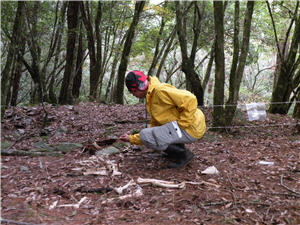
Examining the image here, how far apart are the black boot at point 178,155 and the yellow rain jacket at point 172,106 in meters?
0.30

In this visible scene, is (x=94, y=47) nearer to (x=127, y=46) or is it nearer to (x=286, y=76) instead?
(x=127, y=46)

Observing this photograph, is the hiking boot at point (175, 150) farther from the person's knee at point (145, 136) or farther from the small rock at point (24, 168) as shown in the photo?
the small rock at point (24, 168)

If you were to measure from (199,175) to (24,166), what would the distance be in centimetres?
241

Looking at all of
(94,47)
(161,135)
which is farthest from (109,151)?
(94,47)

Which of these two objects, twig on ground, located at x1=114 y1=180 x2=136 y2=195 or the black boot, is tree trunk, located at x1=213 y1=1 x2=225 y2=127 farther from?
twig on ground, located at x1=114 y1=180 x2=136 y2=195

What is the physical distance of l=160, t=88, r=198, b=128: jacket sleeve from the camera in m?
3.71

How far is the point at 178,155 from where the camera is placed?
415cm

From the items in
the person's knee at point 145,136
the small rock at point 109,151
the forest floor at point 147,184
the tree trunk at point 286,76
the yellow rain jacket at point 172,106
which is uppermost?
the tree trunk at point 286,76

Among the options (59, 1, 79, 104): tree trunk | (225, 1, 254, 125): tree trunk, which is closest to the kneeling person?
(225, 1, 254, 125): tree trunk

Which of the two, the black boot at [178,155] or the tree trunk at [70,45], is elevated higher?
the tree trunk at [70,45]

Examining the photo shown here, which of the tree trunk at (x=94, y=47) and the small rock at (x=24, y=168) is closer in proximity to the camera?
the small rock at (x=24, y=168)

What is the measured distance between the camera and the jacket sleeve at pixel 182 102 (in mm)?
3713

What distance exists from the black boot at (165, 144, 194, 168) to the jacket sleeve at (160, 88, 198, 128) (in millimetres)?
419

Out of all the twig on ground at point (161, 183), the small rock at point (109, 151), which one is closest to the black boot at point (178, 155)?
the twig on ground at point (161, 183)
